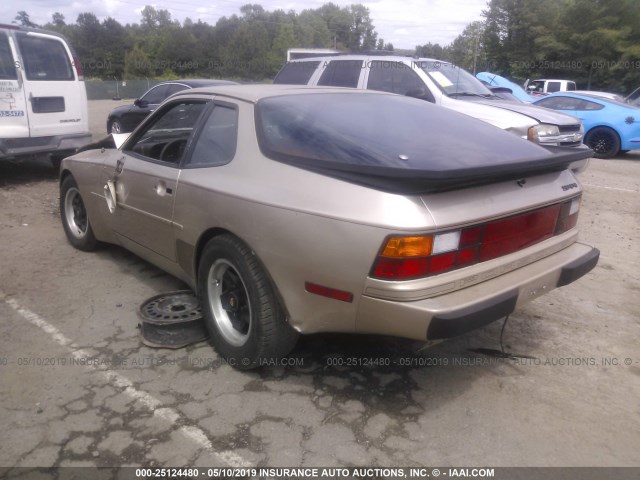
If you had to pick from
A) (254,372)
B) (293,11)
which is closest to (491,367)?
(254,372)

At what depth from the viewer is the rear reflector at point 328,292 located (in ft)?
8.27

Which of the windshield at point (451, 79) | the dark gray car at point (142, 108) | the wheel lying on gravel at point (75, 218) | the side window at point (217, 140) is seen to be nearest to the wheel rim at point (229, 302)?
the side window at point (217, 140)

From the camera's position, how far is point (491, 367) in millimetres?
3275

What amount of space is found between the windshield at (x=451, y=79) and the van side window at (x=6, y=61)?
17.8ft

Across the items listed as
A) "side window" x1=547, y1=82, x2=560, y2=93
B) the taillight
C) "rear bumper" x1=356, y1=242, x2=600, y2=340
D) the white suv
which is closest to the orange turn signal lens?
the taillight

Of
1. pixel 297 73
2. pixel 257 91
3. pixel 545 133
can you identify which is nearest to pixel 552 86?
pixel 297 73

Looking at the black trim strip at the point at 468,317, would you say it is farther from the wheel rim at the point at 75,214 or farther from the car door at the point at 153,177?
the wheel rim at the point at 75,214

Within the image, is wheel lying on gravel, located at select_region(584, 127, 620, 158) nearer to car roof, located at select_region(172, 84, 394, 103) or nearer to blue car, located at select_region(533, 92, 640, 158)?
blue car, located at select_region(533, 92, 640, 158)

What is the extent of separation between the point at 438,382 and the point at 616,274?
8.80ft

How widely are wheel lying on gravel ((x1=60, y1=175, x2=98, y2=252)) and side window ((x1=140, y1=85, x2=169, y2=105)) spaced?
24.0 ft

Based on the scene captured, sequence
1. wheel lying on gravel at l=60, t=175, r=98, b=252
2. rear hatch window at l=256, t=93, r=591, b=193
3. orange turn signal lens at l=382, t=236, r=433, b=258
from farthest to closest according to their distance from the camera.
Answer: wheel lying on gravel at l=60, t=175, r=98, b=252 < rear hatch window at l=256, t=93, r=591, b=193 < orange turn signal lens at l=382, t=236, r=433, b=258

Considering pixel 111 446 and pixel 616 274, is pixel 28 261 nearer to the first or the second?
pixel 111 446

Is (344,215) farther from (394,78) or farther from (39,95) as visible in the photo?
(39,95)

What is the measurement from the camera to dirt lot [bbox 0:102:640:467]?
253 centimetres
